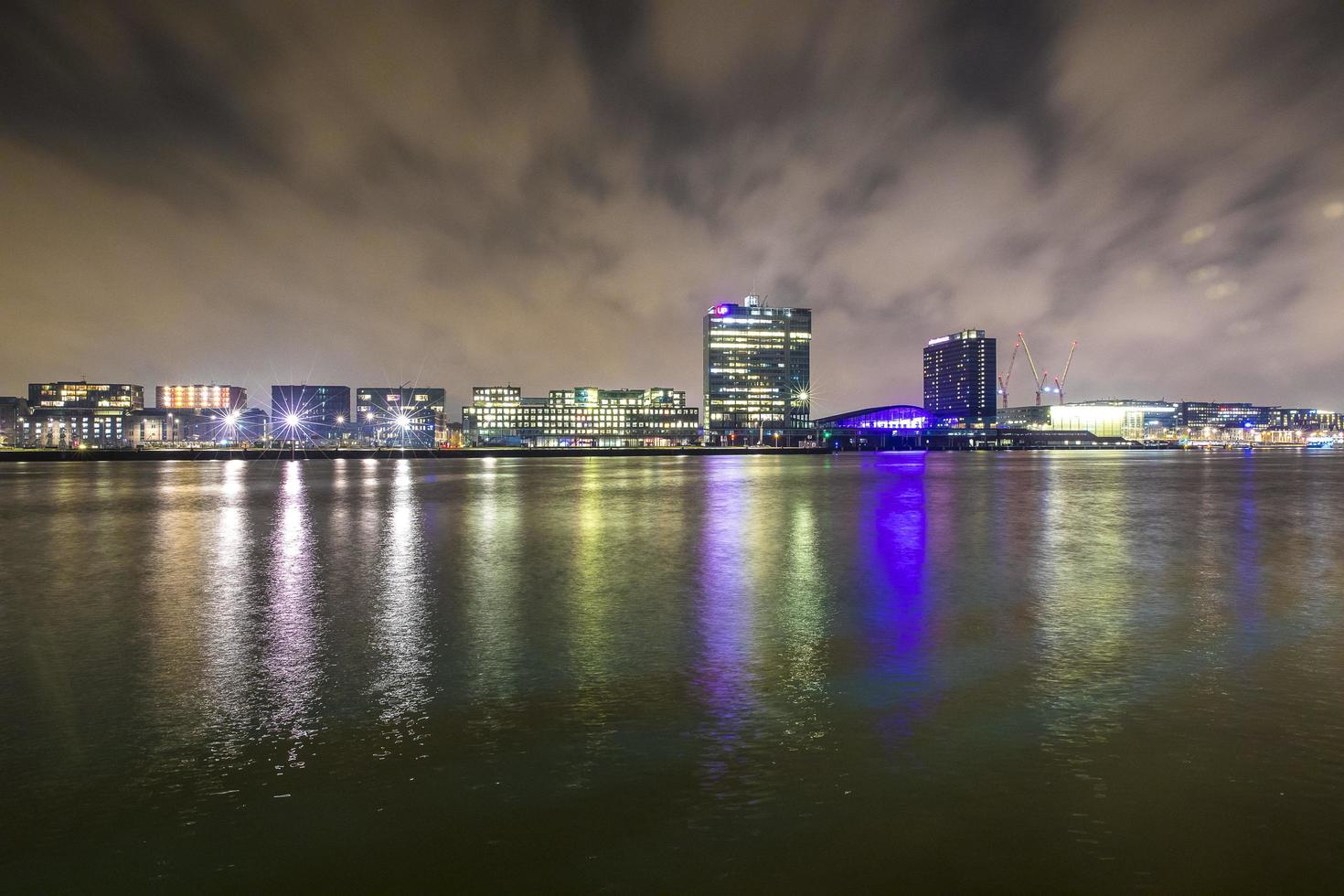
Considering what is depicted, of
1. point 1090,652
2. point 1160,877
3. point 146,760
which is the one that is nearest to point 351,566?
point 146,760

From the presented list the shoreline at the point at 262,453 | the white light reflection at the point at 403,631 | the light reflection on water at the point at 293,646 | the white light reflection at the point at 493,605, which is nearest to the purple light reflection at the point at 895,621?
the white light reflection at the point at 493,605

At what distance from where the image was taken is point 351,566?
2002cm

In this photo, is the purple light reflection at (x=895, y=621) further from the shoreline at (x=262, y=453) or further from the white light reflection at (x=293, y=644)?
the shoreline at (x=262, y=453)

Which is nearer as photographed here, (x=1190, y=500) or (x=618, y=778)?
(x=618, y=778)

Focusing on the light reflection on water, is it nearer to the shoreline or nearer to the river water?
the river water

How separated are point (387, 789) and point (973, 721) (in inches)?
259

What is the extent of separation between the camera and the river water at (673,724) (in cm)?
566

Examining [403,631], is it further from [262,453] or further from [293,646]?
[262,453]

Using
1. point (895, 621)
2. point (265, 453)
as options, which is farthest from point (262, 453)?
point (895, 621)

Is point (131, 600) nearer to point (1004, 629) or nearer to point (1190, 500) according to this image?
point (1004, 629)

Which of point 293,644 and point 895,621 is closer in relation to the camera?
point 293,644

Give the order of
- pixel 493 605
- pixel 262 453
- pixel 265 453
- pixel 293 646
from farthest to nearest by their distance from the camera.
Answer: pixel 265 453 → pixel 262 453 → pixel 493 605 → pixel 293 646

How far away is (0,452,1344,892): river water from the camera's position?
5.66 m

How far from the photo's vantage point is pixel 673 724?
8328 millimetres
